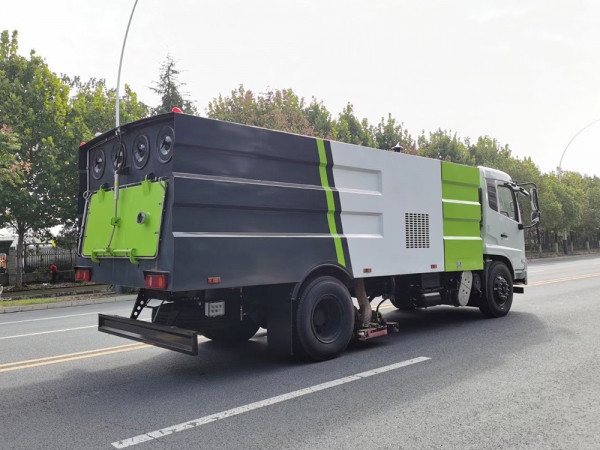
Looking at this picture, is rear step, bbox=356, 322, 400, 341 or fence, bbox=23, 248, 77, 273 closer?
rear step, bbox=356, 322, 400, 341

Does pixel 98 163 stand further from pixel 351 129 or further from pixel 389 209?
pixel 351 129

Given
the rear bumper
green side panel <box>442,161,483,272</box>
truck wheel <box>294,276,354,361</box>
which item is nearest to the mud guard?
truck wheel <box>294,276,354,361</box>

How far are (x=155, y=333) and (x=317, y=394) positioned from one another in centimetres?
182

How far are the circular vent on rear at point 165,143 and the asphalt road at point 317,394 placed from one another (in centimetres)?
232

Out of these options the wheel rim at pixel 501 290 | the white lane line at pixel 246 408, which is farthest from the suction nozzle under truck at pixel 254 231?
the wheel rim at pixel 501 290

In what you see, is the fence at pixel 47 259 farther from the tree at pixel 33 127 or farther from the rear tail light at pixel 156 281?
the rear tail light at pixel 156 281

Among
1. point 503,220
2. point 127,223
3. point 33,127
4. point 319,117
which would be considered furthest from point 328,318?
point 319,117

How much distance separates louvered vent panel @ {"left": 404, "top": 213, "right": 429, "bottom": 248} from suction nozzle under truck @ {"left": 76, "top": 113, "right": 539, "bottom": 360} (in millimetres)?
24

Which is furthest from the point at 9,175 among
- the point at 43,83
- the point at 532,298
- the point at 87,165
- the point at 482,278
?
the point at 532,298

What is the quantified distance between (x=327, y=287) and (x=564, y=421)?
2.79 m

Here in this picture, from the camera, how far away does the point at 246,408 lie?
424cm

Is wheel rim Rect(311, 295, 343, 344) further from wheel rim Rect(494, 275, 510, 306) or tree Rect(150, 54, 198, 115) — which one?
tree Rect(150, 54, 198, 115)

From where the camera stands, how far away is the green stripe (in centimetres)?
596

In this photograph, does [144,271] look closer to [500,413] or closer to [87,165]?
[87,165]
